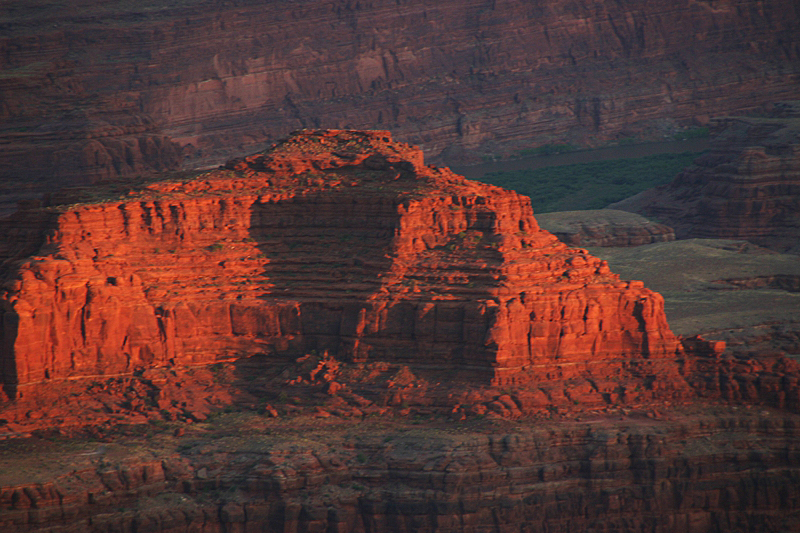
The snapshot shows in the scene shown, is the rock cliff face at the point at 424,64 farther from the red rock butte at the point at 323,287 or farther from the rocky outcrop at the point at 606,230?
the red rock butte at the point at 323,287

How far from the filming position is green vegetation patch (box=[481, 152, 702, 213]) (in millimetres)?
158750

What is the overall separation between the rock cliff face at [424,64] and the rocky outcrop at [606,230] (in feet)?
155

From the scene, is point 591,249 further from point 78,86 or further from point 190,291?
point 190,291

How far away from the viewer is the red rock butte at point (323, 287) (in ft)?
205

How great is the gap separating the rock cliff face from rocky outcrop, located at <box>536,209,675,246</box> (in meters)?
47.2

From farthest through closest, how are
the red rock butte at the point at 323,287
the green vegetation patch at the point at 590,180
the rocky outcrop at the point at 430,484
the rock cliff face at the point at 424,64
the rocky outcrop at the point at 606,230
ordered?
the rock cliff face at the point at 424,64
the green vegetation patch at the point at 590,180
the rocky outcrop at the point at 606,230
the red rock butte at the point at 323,287
the rocky outcrop at the point at 430,484

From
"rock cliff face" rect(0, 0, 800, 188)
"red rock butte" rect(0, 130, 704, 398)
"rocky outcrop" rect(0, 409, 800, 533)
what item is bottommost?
"rocky outcrop" rect(0, 409, 800, 533)

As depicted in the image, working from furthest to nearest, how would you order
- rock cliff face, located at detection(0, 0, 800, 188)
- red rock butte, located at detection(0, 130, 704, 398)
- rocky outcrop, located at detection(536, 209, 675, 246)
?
rock cliff face, located at detection(0, 0, 800, 188), rocky outcrop, located at detection(536, 209, 675, 246), red rock butte, located at detection(0, 130, 704, 398)

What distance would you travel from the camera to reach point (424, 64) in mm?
186250

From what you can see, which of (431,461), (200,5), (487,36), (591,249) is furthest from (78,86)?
(431,461)

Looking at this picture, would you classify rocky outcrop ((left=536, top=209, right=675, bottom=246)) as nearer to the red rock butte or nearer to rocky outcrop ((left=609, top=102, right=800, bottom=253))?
rocky outcrop ((left=609, top=102, right=800, bottom=253))

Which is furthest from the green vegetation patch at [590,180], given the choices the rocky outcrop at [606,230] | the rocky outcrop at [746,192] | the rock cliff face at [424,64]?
the rocky outcrop at [606,230]

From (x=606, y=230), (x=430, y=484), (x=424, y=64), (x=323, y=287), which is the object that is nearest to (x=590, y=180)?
(x=424, y=64)

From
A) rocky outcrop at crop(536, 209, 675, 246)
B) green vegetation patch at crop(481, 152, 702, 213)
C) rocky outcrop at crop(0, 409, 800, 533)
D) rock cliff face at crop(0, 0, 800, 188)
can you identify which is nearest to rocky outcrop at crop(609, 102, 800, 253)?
rocky outcrop at crop(536, 209, 675, 246)
